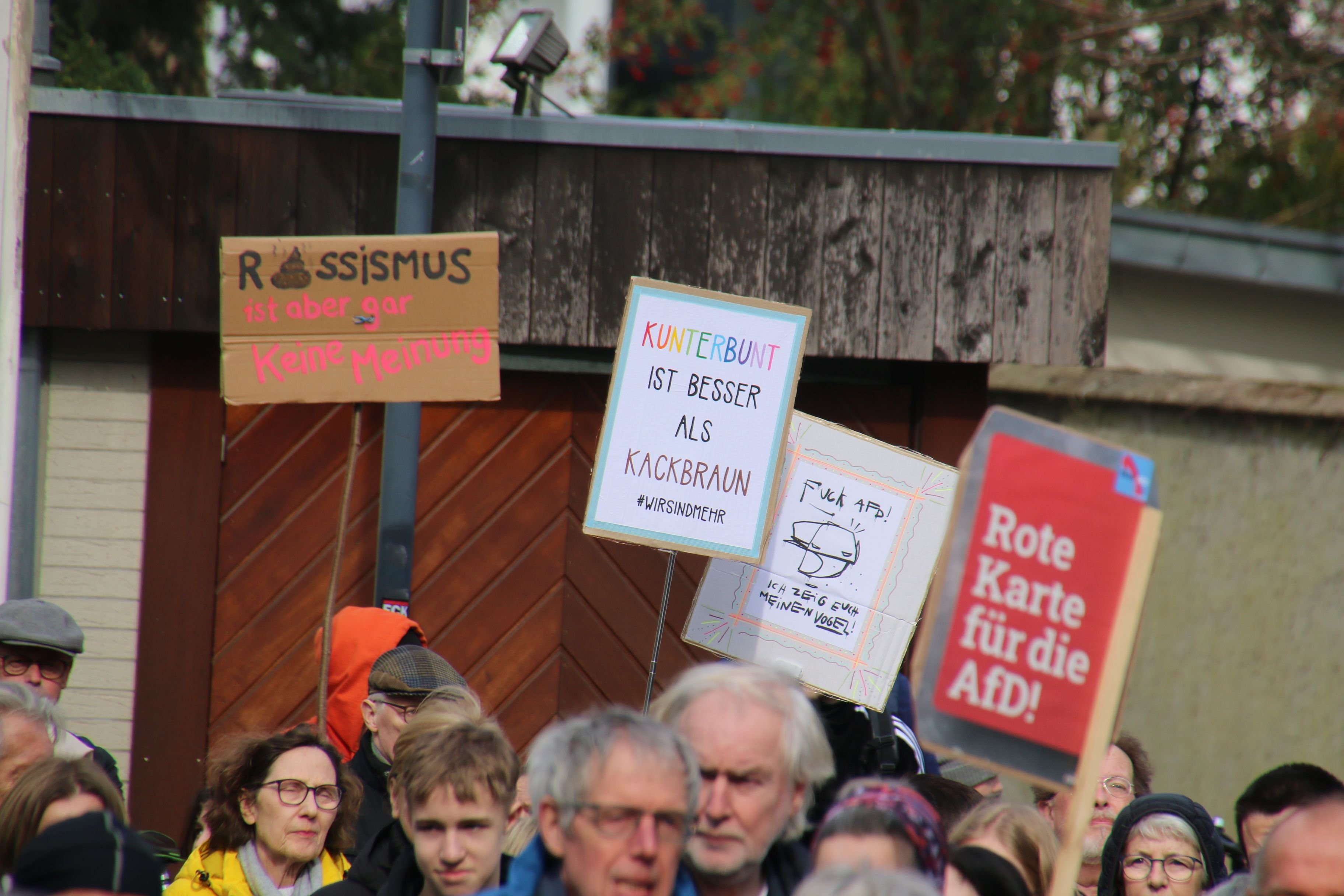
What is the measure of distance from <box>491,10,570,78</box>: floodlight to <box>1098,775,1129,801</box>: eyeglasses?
13.3ft

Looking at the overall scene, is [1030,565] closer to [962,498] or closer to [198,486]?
[962,498]

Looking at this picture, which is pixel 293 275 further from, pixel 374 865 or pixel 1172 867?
pixel 1172 867

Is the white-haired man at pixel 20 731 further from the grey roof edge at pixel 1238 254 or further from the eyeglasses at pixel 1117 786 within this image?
the grey roof edge at pixel 1238 254

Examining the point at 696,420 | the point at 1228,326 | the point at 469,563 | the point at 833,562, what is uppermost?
the point at 1228,326

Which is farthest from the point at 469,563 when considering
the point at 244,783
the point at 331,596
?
the point at 244,783

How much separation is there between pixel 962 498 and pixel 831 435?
78.0 inches

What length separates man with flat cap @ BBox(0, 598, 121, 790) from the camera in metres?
4.87

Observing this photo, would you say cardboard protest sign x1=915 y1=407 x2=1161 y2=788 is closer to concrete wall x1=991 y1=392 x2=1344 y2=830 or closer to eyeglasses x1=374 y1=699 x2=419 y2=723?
eyeglasses x1=374 y1=699 x2=419 y2=723

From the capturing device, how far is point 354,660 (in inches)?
222

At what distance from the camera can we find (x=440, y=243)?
5.41 m

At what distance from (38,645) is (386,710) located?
1.18 metres

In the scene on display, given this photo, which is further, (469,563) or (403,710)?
(469,563)

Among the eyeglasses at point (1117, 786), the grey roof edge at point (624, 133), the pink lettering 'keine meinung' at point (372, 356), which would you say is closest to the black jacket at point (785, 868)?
the eyeglasses at point (1117, 786)

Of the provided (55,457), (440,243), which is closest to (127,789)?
(55,457)
